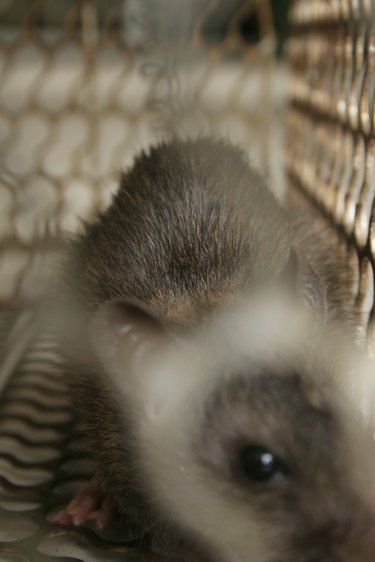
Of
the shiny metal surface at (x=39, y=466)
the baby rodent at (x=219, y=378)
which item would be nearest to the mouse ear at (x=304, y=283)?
the baby rodent at (x=219, y=378)

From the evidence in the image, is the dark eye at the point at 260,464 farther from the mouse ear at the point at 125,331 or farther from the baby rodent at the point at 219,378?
the mouse ear at the point at 125,331

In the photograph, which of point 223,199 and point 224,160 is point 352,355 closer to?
point 223,199

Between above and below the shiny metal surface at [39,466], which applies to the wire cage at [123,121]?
above

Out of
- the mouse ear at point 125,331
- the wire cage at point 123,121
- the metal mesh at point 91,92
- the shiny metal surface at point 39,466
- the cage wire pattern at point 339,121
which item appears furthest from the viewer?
the metal mesh at point 91,92

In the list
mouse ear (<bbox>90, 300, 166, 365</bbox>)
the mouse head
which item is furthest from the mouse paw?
mouse ear (<bbox>90, 300, 166, 365</bbox>)

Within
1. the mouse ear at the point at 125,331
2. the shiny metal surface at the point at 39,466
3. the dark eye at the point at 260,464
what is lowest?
the shiny metal surface at the point at 39,466

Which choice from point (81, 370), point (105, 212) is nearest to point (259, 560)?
point (81, 370)
